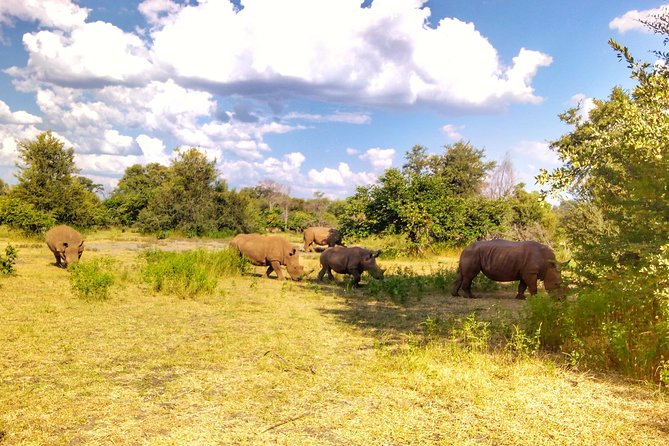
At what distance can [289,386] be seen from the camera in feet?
16.8

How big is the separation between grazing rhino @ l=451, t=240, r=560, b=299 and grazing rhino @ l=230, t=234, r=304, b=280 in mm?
4964

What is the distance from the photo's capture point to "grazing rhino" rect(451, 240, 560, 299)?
10914 millimetres

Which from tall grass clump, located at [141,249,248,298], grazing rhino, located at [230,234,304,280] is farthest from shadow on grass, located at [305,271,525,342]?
tall grass clump, located at [141,249,248,298]

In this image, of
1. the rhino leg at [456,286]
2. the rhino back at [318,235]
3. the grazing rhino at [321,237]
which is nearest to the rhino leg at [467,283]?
the rhino leg at [456,286]

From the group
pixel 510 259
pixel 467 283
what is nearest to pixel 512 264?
pixel 510 259

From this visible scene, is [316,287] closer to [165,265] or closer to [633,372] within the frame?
[165,265]

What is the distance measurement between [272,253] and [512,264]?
6903mm

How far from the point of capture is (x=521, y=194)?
106ft

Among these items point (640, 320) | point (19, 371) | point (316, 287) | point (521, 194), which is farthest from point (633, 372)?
point (521, 194)

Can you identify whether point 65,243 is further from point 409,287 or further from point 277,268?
point 409,287

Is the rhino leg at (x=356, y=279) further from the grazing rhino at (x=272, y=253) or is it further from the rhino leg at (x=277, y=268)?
the rhino leg at (x=277, y=268)

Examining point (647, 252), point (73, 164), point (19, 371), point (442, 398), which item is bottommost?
point (19, 371)

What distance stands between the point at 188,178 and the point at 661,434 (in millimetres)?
31298

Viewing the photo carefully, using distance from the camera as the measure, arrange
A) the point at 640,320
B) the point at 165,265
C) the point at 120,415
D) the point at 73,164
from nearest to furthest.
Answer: the point at 120,415 < the point at 640,320 < the point at 165,265 < the point at 73,164
